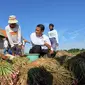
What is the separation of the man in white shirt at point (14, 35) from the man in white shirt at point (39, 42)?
537 millimetres

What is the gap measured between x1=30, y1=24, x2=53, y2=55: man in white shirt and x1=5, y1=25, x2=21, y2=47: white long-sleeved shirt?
54 cm

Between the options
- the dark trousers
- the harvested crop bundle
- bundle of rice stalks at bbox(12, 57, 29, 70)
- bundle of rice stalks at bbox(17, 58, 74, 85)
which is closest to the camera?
the harvested crop bundle

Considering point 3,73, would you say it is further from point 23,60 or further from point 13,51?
point 13,51

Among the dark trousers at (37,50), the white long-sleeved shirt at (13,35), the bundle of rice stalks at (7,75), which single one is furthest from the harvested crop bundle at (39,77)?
the white long-sleeved shirt at (13,35)

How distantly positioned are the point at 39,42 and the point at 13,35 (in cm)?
88

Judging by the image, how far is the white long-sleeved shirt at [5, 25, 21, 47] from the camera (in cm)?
935

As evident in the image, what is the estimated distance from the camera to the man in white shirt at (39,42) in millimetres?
8969

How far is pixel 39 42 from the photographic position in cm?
910

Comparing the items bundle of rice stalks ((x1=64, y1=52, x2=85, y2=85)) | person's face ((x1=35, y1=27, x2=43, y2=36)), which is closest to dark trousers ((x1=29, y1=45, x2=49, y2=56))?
person's face ((x1=35, y1=27, x2=43, y2=36))

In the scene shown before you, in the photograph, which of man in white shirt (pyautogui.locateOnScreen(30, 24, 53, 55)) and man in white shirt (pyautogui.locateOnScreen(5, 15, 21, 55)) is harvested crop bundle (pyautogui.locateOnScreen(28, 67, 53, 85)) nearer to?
man in white shirt (pyautogui.locateOnScreen(30, 24, 53, 55))

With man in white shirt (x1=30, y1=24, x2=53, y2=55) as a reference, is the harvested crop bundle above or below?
below

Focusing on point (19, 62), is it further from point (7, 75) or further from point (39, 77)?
point (39, 77)

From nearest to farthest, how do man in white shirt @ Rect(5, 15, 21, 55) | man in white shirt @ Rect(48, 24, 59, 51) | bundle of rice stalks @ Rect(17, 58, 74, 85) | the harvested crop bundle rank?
the harvested crop bundle, bundle of rice stalks @ Rect(17, 58, 74, 85), man in white shirt @ Rect(5, 15, 21, 55), man in white shirt @ Rect(48, 24, 59, 51)

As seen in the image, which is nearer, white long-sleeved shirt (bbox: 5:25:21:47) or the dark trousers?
the dark trousers
